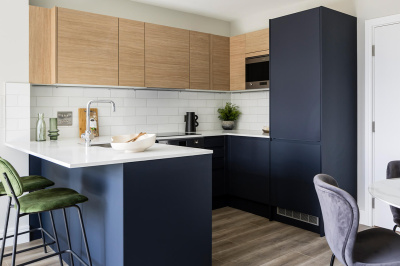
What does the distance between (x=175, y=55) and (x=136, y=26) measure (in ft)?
1.95

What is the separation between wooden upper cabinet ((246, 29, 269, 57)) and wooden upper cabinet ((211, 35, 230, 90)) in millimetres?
367

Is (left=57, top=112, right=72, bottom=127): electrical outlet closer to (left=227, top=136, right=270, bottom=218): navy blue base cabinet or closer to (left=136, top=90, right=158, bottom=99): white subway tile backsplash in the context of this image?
(left=136, top=90, right=158, bottom=99): white subway tile backsplash

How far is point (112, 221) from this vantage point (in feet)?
7.48

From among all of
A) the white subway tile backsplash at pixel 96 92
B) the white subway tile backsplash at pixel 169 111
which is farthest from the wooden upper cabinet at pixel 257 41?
the white subway tile backsplash at pixel 96 92

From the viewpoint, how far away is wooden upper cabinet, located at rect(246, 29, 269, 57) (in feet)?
14.4

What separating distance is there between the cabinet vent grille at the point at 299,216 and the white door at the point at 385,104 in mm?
682

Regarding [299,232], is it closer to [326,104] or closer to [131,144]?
[326,104]

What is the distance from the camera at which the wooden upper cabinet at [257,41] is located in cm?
440

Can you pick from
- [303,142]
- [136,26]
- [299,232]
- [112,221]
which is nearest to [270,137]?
[303,142]

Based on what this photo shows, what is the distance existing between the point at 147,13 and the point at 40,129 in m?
1.99

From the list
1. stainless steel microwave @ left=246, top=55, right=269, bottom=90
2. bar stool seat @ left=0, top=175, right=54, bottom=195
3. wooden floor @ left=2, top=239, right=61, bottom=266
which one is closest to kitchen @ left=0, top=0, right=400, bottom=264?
stainless steel microwave @ left=246, top=55, right=269, bottom=90

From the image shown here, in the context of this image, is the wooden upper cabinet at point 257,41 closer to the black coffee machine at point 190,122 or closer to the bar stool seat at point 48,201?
the black coffee machine at point 190,122

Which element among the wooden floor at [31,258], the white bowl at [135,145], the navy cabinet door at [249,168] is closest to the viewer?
the white bowl at [135,145]

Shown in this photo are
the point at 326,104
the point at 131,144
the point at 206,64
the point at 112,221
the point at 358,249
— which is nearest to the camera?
the point at 358,249
